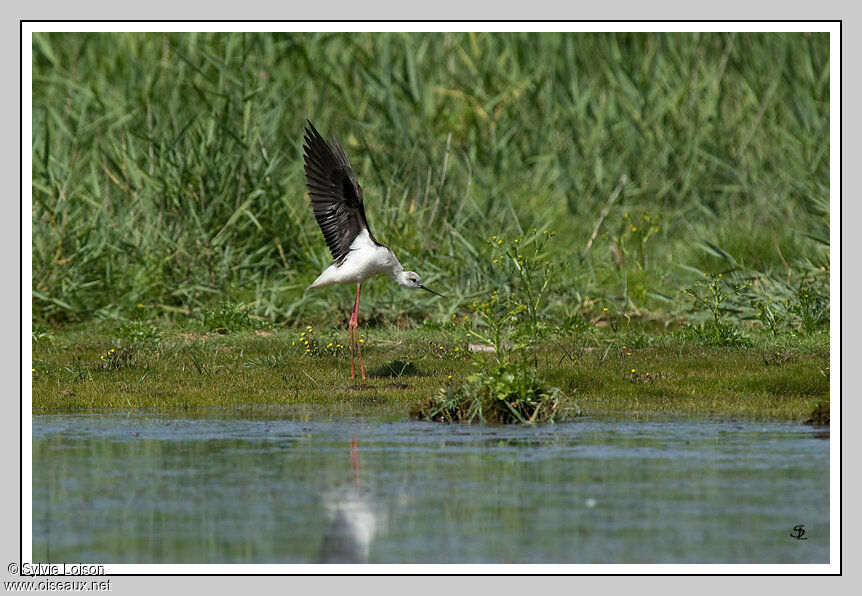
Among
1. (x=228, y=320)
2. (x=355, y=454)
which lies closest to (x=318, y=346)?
(x=228, y=320)

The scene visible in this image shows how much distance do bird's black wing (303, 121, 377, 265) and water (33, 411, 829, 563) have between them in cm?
321

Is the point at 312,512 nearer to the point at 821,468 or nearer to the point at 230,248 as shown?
the point at 821,468

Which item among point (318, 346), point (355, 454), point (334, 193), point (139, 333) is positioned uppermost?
point (334, 193)

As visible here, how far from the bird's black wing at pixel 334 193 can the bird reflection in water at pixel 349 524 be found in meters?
5.20

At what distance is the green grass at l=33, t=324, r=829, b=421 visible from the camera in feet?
39.1

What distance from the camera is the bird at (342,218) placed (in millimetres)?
13398

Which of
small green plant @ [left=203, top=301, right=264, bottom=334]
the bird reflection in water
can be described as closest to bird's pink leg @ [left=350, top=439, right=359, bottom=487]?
the bird reflection in water

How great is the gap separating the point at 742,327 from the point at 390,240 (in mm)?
4251

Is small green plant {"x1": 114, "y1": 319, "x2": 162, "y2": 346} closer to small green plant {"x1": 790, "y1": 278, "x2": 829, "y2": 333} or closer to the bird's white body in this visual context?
the bird's white body

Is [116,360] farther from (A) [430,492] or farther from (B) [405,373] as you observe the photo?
(A) [430,492]

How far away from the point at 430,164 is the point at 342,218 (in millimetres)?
3916

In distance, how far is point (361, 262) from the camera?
13.9m

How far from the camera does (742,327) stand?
15.2 meters

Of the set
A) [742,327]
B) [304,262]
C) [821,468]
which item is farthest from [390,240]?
[821,468]
